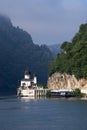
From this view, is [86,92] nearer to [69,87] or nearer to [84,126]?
[69,87]

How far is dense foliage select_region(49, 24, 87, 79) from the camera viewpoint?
170500mm

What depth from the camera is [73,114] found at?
101562mm

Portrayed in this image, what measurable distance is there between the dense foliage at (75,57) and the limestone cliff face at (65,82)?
1.36 metres

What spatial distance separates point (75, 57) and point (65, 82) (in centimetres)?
1082

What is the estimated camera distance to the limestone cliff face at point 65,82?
173 metres

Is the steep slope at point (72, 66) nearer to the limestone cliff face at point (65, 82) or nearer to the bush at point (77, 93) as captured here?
the limestone cliff face at point (65, 82)

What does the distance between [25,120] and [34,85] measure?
99.3m

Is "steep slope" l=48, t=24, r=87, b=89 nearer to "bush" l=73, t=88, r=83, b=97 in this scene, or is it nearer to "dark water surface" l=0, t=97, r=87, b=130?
"bush" l=73, t=88, r=83, b=97

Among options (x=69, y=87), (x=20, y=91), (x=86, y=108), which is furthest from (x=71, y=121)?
(x=20, y=91)

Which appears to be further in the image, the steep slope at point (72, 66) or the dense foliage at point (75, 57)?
the steep slope at point (72, 66)

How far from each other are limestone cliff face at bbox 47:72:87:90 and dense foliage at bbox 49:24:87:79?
53.5 inches

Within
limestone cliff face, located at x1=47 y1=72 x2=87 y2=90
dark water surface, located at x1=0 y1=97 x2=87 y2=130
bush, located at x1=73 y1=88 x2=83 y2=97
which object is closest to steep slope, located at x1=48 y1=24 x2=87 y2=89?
limestone cliff face, located at x1=47 y1=72 x2=87 y2=90

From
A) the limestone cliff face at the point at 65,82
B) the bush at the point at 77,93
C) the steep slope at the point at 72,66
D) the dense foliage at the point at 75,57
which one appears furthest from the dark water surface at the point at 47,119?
the limestone cliff face at the point at 65,82

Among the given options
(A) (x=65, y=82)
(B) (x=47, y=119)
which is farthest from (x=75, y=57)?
(B) (x=47, y=119)
